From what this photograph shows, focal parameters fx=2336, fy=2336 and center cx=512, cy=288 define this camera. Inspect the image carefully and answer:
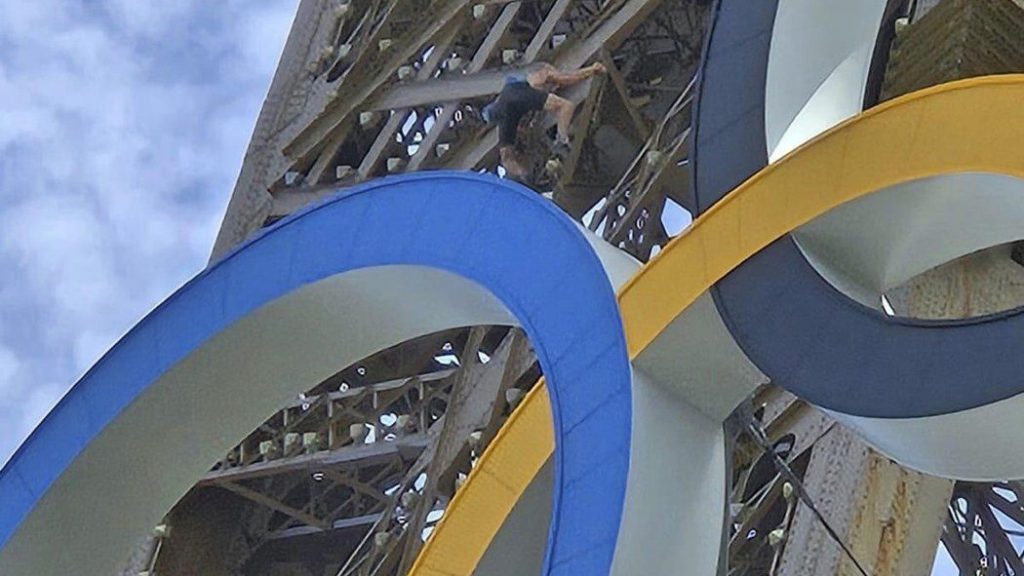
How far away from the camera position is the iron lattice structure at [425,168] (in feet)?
43.5

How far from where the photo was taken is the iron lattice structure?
13250 mm

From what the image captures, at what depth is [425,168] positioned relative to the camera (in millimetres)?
15344

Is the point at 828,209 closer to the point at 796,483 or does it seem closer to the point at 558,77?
the point at 796,483

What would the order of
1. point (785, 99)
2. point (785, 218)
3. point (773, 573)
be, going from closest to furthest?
point (785, 218), point (785, 99), point (773, 573)

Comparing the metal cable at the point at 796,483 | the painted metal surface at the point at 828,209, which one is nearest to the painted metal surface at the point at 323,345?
the painted metal surface at the point at 828,209

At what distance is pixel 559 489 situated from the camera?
7.72 metres

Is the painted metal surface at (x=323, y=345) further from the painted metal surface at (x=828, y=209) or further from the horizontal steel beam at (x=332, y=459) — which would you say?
the horizontal steel beam at (x=332, y=459)

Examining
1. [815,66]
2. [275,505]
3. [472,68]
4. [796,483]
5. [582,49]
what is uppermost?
[472,68]

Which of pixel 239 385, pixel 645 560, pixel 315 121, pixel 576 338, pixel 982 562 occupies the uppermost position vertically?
pixel 315 121

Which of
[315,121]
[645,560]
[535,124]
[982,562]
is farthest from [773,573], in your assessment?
[315,121]

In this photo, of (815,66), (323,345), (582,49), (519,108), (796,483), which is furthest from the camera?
(582,49)

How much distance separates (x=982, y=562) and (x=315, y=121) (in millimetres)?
5636

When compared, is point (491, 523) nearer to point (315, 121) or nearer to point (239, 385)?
point (239, 385)

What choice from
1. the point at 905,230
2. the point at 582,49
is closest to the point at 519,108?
the point at 905,230
